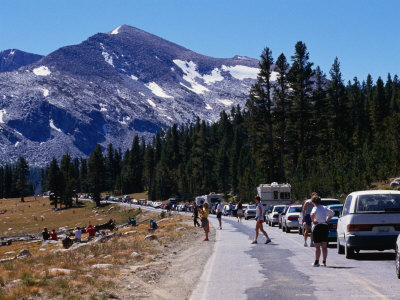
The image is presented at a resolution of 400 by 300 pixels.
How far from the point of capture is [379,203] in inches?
669

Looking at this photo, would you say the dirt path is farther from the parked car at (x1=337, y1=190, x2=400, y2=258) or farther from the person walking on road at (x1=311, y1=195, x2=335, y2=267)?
the parked car at (x1=337, y1=190, x2=400, y2=258)

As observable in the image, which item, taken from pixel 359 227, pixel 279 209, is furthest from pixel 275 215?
pixel 359 227

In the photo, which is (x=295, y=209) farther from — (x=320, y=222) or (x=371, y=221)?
(x=320, y=222)

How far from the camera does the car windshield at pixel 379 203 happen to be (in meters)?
16.9

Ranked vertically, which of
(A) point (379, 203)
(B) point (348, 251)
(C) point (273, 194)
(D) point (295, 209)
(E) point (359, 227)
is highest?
(C) point (273, 194)

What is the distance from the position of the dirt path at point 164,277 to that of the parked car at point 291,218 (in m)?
11.7

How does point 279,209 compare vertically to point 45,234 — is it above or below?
above

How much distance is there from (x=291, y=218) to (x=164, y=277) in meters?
19.5

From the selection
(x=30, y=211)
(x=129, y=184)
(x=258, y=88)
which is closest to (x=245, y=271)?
(x=258, y=88)

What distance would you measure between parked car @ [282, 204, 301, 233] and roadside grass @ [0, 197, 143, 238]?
63.9 meters

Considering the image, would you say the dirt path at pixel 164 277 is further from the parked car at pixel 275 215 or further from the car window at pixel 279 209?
the car window at pixel 279 209

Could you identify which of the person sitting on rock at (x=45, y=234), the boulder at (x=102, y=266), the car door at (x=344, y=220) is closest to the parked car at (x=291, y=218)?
the car door at (x=344, y=220)

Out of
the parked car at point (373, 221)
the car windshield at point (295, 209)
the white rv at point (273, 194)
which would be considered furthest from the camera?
the white rv at point (273, 194)

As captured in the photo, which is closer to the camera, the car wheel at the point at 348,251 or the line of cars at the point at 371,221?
the line of cars at the point at 371,221
